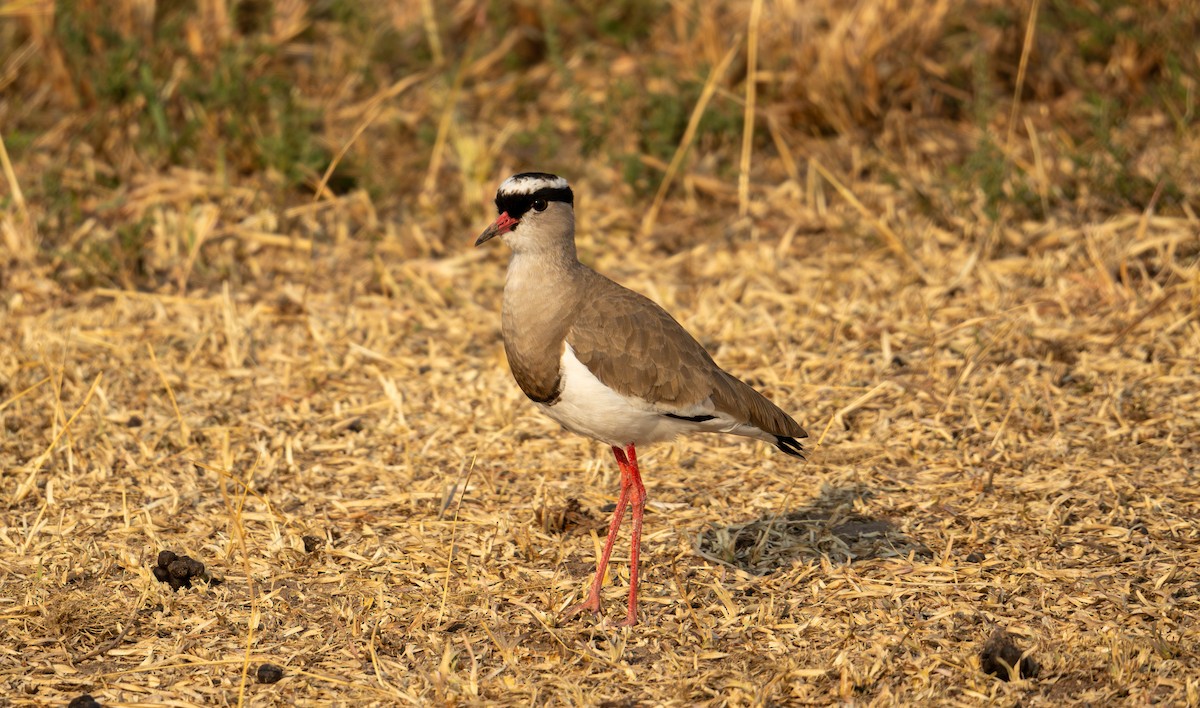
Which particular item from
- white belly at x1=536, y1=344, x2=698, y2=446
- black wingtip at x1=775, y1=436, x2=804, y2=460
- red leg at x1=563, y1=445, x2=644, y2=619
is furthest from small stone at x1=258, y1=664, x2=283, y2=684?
black wingtip at x1=775, y1=436, x2=804, y2=460

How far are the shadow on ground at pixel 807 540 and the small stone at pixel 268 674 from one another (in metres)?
1.86

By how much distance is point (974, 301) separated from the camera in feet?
25.3

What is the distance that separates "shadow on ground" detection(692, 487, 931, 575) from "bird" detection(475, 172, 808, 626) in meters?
0.46

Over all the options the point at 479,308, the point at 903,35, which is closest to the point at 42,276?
the point at 479,308

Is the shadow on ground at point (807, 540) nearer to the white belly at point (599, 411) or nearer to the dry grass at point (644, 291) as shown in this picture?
the dry grass at point (644, 291)

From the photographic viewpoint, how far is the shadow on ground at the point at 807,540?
18.1 ft

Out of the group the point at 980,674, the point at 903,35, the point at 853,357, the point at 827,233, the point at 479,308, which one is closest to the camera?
the point at 980,674

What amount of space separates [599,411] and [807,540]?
1285mm

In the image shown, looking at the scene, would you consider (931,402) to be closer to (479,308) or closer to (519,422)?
(519,422)

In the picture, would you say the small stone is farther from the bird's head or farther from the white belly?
the bird's head

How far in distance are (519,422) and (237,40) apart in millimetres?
5101

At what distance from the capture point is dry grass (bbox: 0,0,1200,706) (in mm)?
4918

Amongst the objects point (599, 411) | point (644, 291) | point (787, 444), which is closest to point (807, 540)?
point (787, 444)

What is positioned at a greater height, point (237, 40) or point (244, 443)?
point (237, 40)
